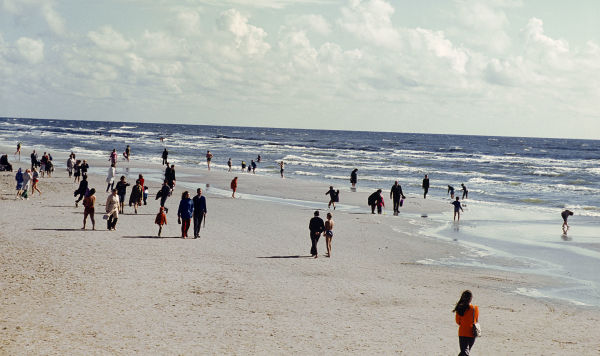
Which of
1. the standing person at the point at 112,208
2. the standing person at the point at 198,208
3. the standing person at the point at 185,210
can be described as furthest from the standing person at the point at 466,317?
the standing person at the point at 112,208

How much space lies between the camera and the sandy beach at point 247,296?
1013 cm

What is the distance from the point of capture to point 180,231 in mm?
20078

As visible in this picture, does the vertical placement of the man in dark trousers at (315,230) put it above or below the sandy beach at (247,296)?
above

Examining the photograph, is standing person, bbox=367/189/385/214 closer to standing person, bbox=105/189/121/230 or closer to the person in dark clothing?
the person in dark clothing

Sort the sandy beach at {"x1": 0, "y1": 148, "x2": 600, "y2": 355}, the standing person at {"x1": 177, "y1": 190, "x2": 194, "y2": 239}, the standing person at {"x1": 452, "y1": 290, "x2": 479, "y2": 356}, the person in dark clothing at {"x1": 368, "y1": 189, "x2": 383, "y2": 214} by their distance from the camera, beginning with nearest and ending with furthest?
the standing person at {"x1": 452, "y1": 290, "x2": 479, "y2": 356} < the sandy beach at {"x1": 0, "y1": 148, "x2": 600, "y2": 355} < the standing person at {"x1": 177, "y1": 190, "x2": 194, "y2": 239} < the person in dark clothing at {"x1": 368, "y1": 189, "x2": 383, "y2": 214}

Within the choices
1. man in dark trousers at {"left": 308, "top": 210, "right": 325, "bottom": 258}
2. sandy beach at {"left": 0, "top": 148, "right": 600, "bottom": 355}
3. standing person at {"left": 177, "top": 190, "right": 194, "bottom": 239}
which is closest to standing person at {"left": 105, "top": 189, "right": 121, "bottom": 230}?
sandy beach at {"left": 0, "top": 148, "right": 600, "bottom": 355}

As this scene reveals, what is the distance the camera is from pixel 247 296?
41.9 feet

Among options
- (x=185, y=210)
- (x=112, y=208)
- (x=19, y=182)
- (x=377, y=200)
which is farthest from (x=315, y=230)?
(x=19, y=182)

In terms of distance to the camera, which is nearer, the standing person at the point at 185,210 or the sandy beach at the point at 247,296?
the sandy beach at the point at 247,296

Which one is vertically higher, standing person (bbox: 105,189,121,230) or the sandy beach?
standing person (bbox: 105,189,121,230)

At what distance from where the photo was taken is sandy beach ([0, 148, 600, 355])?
10.1 metres

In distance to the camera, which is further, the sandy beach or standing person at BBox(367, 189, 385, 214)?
standing person at BBox(367, 189, 385, 214)

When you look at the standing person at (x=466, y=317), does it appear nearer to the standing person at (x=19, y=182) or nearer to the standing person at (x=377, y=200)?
the standing person at (x=377, y=200)

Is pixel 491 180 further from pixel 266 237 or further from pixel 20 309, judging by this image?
pixel 20 309
